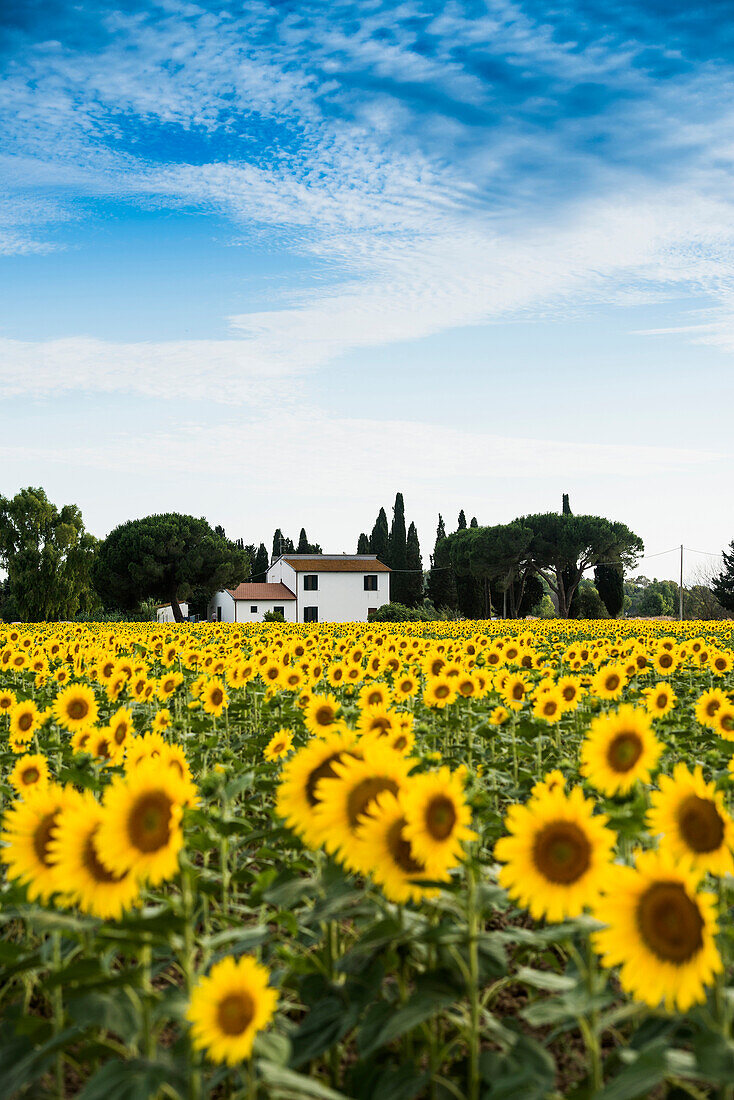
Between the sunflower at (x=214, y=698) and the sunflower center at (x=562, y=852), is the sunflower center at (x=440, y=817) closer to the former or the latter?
the sunflower center at (x=562, y=852)

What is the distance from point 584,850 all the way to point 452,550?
68936 millimetres

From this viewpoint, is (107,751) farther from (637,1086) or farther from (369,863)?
(637,1086)

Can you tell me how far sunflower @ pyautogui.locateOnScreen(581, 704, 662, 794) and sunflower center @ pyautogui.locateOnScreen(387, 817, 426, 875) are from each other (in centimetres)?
108

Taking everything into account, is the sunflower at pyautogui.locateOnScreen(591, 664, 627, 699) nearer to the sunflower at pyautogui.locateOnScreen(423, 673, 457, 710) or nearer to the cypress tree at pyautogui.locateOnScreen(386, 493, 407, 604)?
the sunflower at pyautogui.locateOnScreen(423, 673, 457, 710)

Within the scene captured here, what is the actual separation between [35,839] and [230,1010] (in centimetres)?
86

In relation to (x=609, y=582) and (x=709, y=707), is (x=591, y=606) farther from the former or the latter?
(x=709, y=707)

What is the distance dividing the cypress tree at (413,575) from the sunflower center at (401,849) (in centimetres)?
7524

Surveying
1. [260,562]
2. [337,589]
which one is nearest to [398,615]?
[337,589]

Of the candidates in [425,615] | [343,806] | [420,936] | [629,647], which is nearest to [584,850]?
[420,936]

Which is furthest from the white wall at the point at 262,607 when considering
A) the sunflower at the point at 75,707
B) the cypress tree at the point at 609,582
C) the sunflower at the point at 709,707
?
the sunflower at the point at 709,707

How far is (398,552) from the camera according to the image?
8100 centimetres

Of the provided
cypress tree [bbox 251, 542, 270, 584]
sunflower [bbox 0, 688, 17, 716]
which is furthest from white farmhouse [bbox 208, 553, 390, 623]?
sunflower [bbox 0, 688, 17, 716]

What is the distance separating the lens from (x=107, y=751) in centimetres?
451

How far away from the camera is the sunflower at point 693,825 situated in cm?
247
